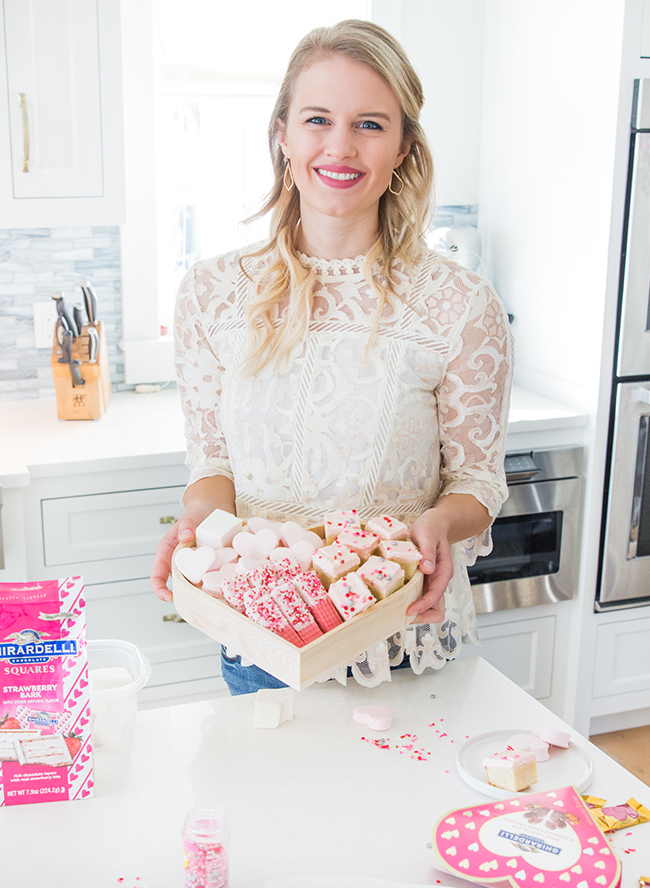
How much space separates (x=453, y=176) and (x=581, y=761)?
2279 mm

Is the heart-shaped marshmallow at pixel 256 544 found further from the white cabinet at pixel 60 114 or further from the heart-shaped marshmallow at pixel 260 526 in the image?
the white cabinet at pixel 60 114

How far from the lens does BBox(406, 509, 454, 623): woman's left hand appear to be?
1166 mm

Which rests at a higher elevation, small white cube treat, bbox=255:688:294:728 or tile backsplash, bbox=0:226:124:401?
tile backsplash, bbox=0:226:124:401

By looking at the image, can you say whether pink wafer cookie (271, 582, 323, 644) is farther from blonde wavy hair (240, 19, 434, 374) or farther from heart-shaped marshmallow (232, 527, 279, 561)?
blonde wavy hair (240, 19, 434, 374)

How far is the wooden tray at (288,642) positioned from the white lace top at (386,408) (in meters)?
0.32

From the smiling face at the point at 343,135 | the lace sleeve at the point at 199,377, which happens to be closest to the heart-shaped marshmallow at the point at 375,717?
the lace sleeve at the point at 199,377

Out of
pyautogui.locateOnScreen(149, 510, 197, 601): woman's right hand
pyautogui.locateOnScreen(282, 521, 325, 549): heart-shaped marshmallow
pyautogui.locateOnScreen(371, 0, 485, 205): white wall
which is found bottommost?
pyautogui.locateOnScreen(149, 510, 197, 601): woman's right hand

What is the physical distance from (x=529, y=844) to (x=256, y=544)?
0.48 m

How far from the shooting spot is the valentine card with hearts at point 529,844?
900 mm

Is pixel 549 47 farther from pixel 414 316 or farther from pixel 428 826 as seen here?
pixel 428 826

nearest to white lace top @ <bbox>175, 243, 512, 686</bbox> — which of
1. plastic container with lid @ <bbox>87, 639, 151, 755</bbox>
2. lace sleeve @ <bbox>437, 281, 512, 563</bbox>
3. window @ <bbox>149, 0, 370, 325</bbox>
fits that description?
lace sleeve @ <bbox>437, 281, 512, 563</bbox>

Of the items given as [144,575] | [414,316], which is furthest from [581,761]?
[144,575]

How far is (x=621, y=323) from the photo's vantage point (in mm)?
2414

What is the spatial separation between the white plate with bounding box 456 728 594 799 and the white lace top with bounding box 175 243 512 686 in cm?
21
